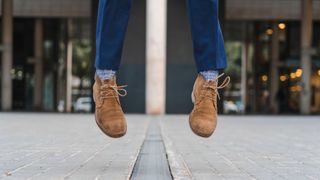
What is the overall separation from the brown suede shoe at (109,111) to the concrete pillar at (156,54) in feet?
60.5

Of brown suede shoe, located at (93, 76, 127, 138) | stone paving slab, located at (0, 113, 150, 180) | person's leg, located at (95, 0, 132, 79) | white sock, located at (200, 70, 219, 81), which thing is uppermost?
person's leg, located at (95, 0, 132, 79)

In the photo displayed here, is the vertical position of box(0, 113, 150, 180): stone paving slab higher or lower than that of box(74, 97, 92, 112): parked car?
higher

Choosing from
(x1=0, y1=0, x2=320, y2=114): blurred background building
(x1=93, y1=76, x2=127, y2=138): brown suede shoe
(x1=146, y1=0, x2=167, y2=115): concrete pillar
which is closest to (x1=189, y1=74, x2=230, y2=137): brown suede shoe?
(x1=93, y1=76, x2=127, y2=138): brown suede shoe

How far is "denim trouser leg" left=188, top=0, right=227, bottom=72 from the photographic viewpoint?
337cm

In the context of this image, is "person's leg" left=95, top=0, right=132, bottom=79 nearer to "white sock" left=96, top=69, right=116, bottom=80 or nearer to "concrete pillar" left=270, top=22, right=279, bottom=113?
"white sock" left=96, top=69, right=116, bottom=80

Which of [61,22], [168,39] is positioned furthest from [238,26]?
[168,39]

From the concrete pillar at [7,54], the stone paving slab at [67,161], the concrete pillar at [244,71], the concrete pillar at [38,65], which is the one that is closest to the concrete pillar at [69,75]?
the concrete pillar at [38,65]

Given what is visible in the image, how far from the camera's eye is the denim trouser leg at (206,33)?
3.37 metres

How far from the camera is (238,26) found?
3803 centimetres

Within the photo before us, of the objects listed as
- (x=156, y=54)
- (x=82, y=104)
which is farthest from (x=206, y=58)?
(x=82, y=104)

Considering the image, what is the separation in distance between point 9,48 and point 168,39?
26.7 feet

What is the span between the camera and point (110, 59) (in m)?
3.44

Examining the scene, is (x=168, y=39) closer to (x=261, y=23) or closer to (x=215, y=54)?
(x=261, y=23)

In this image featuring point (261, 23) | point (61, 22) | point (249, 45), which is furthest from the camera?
point (249, 45)
